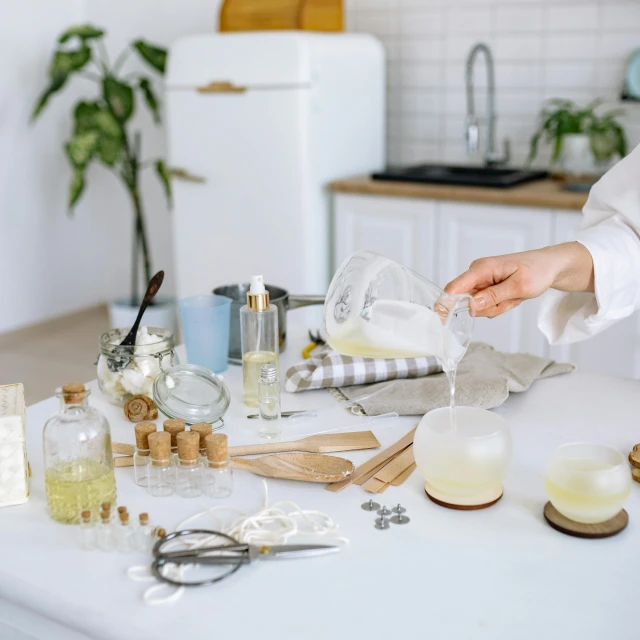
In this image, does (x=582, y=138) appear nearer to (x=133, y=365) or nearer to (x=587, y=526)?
(x=133, y=365)

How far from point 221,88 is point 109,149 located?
2.68 ft

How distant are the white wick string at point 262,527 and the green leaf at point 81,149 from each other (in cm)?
293

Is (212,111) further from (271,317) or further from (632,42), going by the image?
(271,317)

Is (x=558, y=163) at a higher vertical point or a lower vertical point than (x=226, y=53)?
lower

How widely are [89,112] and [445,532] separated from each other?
3.19m

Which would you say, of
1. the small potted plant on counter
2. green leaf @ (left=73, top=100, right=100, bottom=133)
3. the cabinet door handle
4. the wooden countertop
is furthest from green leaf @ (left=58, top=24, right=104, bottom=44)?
the small potted plant on counter

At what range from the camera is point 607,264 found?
4.84 feet

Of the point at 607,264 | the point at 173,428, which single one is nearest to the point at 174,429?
the point at 173,428

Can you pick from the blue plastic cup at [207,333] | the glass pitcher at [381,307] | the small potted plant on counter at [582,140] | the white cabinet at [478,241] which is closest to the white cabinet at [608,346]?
the white cabinet at [478,241]

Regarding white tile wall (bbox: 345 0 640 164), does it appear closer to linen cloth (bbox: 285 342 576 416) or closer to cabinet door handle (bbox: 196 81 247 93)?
cabinet door handle (bbox: 196 81 247 93)

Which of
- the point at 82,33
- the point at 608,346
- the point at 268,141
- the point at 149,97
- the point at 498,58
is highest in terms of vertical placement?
the point at 82,33

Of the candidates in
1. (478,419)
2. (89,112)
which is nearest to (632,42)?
(89,112)

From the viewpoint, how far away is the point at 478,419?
3.67 feet

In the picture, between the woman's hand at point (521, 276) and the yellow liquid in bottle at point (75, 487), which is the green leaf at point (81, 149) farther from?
the yellow liquid in bottle at point (75, 487)
